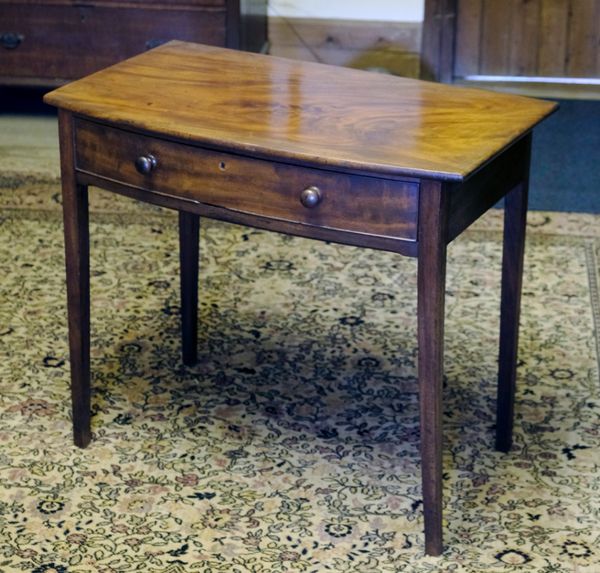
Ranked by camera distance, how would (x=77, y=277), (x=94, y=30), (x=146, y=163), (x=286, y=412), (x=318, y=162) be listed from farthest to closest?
1. (x=94, y=30)
2. (x=286, y=412)
3. (x=77, y=277)
4. (x=146, y=163)
5. (x=318, y=162)

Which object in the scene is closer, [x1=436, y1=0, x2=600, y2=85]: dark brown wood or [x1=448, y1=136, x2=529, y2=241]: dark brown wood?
[x1=448, y1=136, x2=529, y2=241]: dark brown wood

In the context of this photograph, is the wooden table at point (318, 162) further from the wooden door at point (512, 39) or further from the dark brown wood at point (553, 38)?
the dark brown wood at point (553, 38)

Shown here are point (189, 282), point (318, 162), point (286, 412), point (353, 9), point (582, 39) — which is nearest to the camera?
point (318, 162)

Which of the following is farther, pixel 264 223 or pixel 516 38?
pixel 516 38

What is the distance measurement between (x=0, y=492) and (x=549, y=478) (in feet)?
4.10

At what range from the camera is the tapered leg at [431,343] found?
2211 mm

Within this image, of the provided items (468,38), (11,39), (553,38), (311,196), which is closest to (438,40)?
(468,38)

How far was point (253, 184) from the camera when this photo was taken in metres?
2.37

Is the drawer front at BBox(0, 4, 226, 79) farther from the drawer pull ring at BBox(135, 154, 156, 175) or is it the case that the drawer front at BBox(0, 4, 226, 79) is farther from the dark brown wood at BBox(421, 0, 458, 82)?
the drawer pull ring at BBox(135, 154, 156, 175)

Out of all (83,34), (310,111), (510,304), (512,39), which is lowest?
(510,304)

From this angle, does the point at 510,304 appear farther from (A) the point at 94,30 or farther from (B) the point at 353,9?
(B) the point at 353,9

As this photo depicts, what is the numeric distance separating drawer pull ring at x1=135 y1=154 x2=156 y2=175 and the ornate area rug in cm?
73

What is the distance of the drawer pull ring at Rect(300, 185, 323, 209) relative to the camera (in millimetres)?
2293

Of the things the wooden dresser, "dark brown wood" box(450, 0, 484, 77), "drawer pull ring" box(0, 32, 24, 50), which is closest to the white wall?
"dark brown wood" box(450, 0, 484, 77)
